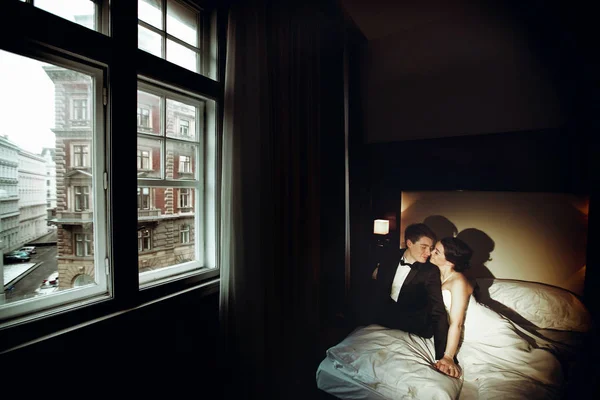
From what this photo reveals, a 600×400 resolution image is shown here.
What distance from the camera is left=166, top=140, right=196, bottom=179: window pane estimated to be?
1.36 meters

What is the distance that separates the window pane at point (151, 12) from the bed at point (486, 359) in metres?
1.98

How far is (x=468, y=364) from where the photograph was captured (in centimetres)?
128

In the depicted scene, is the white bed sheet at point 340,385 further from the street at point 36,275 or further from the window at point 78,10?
the window at point 78,10

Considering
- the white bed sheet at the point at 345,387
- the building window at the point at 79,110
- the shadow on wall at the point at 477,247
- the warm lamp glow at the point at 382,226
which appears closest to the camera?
the building window at the point at 79,110

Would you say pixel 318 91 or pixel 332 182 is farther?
pixel 332 182

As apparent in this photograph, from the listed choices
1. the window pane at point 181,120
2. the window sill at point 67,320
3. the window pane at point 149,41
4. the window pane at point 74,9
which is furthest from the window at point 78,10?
the window sill at point 67,320

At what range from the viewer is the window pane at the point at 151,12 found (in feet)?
3.93

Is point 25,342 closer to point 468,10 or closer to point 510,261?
point 510,261

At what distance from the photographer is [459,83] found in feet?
6.01

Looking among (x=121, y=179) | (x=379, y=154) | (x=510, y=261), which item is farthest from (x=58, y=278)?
(x=510, y=261)

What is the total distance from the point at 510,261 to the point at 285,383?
1.63 m

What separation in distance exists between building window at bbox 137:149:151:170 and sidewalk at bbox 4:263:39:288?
22.0 inches

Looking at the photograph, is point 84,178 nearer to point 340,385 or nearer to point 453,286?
point 340,385

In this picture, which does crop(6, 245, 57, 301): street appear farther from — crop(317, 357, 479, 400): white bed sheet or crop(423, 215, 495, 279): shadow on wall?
crop(423, 215, 495, 279): shadow on wall
